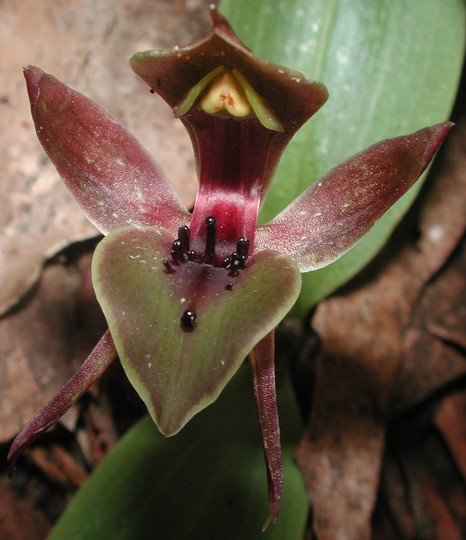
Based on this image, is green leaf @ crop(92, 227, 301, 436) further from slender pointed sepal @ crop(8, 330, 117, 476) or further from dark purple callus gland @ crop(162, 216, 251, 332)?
slender pointed sepal @ crop(8, 330, 117, 476)

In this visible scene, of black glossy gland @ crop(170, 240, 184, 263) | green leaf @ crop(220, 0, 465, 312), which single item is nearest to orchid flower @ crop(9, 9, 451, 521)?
black glossy gland @ crop(170, 240, 184, 263)

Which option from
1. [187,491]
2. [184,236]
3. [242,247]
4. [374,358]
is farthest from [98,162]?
[374,358]

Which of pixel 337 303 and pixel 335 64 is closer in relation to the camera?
pixel 335 64

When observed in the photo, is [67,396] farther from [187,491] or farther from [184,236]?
[187,491]

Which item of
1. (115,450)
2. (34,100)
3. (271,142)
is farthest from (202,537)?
(34,100)

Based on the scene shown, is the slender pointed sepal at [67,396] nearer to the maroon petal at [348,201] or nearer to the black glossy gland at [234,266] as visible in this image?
the black glossy gland at [234,266]

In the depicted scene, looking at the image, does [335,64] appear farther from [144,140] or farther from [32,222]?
[32,222]

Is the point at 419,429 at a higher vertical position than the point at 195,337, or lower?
lower
